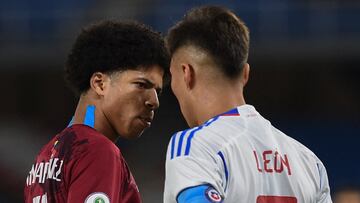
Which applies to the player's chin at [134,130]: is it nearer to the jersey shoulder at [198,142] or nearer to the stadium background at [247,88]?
the jersey shoulder at [198,142]

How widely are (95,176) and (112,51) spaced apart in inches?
23.5

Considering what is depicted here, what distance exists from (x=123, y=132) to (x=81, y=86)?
27 centimetres

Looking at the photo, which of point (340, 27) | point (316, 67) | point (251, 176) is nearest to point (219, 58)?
point (251, 176)

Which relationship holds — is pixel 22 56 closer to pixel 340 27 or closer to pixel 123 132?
pixel 340 27

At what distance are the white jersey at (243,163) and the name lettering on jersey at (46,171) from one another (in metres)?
0.45

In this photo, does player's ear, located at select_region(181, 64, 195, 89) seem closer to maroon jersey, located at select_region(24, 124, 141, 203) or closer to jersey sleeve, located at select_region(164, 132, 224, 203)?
jersey sleeve, located at select_region(164, 132, 224, 203)

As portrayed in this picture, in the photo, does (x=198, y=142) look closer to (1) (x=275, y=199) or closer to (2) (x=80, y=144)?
(1) (x=275, y=199)

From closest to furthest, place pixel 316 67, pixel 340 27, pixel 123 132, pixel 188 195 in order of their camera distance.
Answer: pixel 188 195 → pixel 123 132 → pixel 340 27 → pixel 316 67

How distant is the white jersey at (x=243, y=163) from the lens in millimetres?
3139

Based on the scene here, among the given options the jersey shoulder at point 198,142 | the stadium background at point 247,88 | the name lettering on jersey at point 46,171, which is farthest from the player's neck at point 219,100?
the stadium background at point 247,88

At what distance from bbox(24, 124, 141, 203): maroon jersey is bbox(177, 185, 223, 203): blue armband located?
1.05 ft

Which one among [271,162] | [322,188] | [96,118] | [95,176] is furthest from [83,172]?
[322,188]

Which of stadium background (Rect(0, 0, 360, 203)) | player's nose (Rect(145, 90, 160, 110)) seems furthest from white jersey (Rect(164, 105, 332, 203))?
stadium background (Rect(0, 0, 360, 203))

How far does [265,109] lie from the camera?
15883 mm
